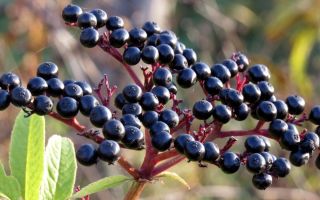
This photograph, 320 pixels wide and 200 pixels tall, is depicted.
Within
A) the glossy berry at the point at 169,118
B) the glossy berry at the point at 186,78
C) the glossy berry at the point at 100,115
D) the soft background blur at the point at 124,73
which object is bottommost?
the soft background blur at the point at 124,73

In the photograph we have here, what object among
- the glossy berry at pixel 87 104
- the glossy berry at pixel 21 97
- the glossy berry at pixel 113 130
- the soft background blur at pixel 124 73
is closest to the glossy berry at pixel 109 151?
the glossy berry at pixel 113 130

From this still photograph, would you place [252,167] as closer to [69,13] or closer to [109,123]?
[109,123]

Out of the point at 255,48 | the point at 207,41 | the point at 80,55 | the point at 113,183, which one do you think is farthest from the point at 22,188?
the point at 255,48

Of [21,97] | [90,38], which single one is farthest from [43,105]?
[90,38]

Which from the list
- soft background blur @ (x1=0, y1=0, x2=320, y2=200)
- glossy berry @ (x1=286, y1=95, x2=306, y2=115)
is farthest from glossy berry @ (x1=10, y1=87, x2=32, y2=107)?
soft background blur @ (x1=0, y1=0, x2=320, y2=200)

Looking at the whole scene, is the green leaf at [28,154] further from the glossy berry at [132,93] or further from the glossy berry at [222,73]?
the glossy berry at [222,73]
